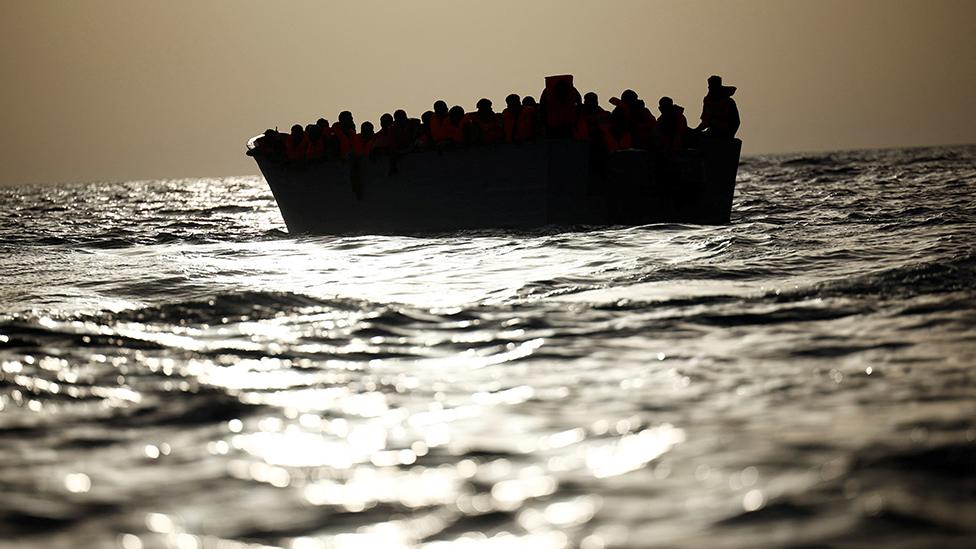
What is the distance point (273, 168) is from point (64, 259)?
984 centimetres

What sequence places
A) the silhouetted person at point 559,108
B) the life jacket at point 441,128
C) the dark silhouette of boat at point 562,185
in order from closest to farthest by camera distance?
the silhouetted person at point 559,108 < the dark silhouette of boat at point 562,185 < the life jacket at point 441,128

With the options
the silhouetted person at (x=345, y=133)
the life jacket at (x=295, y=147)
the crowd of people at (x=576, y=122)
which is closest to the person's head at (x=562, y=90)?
the crowd of people at (x=576, y=122)

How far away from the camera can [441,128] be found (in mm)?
20328

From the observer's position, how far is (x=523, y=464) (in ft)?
13.1

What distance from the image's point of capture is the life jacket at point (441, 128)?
20250mm

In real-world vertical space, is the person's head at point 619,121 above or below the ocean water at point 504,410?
above

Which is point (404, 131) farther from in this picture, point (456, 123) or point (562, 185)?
point (562, 185)

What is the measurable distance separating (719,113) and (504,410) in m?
15.9

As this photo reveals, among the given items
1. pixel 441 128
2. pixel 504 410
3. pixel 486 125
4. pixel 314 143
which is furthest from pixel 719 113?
pixel 504 410

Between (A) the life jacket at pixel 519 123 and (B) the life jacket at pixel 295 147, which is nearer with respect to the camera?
(A) the life jacket at pixel 519 123

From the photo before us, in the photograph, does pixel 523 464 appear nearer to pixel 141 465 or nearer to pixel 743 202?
pixel 141 465

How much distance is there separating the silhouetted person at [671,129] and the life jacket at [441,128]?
12.8 ft

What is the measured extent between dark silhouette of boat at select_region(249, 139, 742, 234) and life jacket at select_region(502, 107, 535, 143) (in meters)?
0.17

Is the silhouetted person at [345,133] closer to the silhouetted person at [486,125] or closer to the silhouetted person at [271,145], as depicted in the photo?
the silhouetted person at [271,145]
